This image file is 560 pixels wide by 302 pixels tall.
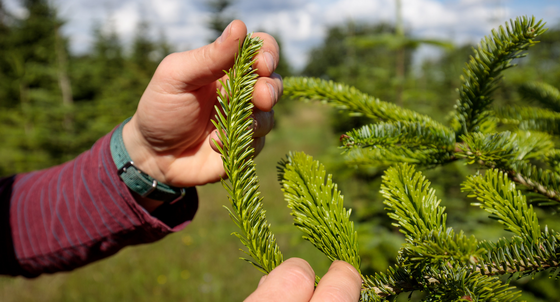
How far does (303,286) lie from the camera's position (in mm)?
665

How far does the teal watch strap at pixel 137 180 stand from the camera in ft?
5.09

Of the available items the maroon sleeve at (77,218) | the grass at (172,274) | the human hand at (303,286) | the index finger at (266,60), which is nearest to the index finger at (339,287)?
the human hand at (303,286)

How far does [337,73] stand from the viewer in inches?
289

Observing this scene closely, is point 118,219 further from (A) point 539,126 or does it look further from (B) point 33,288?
(B) point 33,288

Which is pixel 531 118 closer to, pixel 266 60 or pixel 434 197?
pixel 434 197

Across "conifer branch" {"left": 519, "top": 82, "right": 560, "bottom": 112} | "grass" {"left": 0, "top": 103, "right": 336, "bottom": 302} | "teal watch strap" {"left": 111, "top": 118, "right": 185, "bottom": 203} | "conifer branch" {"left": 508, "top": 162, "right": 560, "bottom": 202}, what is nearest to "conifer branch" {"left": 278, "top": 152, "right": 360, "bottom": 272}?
"conifer branch" {"left": 508, "top": 162, "right": 560, "bottom": 202}

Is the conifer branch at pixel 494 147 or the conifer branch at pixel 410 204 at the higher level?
the conifer branch at pixel 494 147

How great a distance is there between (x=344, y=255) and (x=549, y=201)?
2.15 feet

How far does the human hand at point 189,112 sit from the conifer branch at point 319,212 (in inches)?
13.0

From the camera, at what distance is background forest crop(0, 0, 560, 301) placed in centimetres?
443

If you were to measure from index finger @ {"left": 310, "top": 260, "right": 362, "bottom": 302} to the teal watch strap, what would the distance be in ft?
3.76

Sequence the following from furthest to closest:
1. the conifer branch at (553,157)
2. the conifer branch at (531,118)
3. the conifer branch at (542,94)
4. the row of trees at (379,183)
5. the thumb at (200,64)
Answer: the row of trees at (379,183)
the conifer branch at (542,94)
the conifer branch at (531,118)
the thumb at (200,64)
the conifer branch at (553,157)

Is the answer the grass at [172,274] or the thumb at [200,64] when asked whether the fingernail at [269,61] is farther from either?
the grass at [172,274]

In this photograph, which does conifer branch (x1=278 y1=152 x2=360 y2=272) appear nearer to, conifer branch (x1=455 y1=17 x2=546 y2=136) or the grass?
conifer branch (x1=455 y1=17 x2=546 y2=136)
